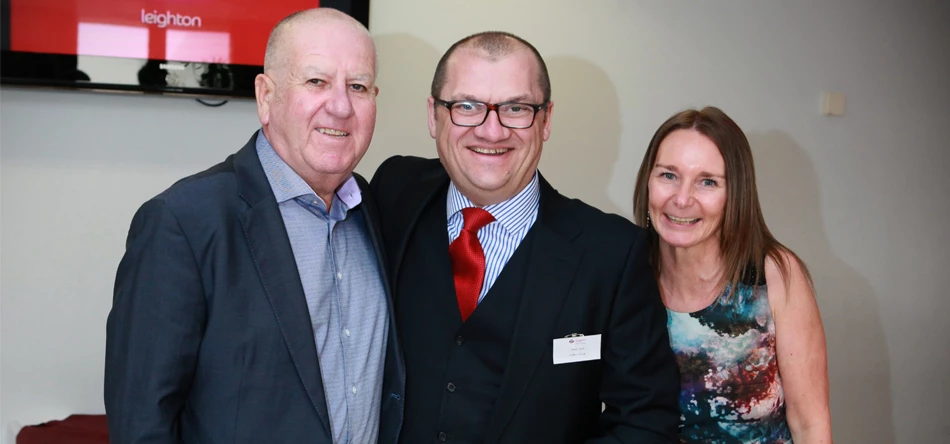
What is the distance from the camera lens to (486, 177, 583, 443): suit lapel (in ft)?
5.94

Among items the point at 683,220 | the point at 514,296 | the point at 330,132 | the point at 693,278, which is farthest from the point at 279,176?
the point at 693,278

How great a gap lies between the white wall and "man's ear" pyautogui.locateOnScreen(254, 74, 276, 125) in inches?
48.5

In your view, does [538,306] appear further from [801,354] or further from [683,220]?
[801,354]

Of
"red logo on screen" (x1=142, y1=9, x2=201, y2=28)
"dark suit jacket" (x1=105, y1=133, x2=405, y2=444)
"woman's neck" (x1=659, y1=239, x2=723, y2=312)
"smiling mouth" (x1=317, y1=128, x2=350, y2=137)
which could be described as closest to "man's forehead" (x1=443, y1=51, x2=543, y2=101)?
"smiling mouth" (x1=317, y1=128, x2=350, y2=137)

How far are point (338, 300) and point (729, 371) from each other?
42.8 inches

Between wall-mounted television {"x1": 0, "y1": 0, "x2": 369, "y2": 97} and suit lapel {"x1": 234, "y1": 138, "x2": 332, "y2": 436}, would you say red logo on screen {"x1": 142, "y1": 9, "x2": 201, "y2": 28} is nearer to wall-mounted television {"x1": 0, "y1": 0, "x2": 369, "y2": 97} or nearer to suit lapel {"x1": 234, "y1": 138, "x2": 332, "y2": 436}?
wall-mounted television {"x1": 0, "y1": 0, "x2": 369, "y2": 97}

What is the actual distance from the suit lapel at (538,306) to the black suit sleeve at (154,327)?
2.24 feet

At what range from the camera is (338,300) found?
68.4 inches

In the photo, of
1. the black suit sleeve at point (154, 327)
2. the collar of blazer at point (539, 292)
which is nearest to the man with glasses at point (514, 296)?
the collar of blazer at point (539, 292)

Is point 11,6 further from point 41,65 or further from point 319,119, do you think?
point 319,119

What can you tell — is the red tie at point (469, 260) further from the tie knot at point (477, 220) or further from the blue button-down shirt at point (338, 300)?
the blue button-down shirt at point (338, 300)

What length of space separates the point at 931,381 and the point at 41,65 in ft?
13.6

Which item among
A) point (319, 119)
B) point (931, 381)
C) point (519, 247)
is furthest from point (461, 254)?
point (931, 381)

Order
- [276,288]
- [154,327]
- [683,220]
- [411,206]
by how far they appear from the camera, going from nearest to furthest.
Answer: [154,327]
[276,288]
[411,206]
[683,220]
